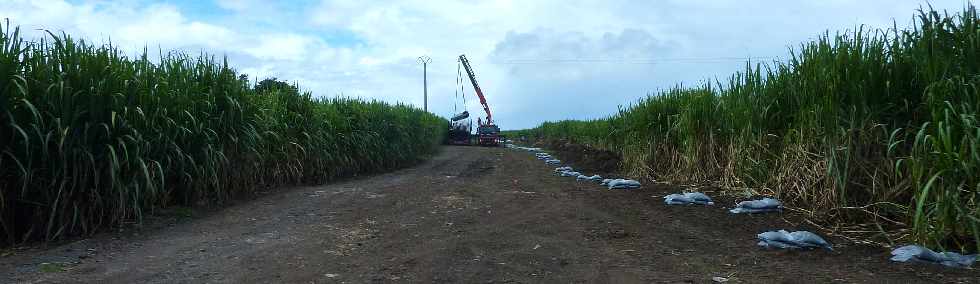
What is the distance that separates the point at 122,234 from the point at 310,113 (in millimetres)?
5400

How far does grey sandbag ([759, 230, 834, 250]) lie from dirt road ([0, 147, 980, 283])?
9cm

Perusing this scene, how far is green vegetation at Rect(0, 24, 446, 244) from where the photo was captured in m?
4.67

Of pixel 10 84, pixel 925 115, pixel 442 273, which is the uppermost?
pixel 10 84

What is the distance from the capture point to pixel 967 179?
144 inches

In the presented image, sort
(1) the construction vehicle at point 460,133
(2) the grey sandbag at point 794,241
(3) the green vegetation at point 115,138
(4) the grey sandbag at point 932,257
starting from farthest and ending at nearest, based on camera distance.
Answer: (1) the construction vehicle at point 460,133 < (3) the green vegetation at point 115,138 < (2) the grey sandbag at point 794,241 < (4) the grey sandbag at point 932,257

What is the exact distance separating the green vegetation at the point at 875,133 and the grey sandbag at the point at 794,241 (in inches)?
18.1

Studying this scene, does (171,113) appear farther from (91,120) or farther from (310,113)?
(310,113)

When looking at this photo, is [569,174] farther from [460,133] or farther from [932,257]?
[460,133]

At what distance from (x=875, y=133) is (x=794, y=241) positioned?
1.35 meters

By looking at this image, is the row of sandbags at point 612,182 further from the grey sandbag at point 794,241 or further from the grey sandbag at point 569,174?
the grey sandbag at point 794,241

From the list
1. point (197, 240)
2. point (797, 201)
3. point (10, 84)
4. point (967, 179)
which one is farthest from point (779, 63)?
point (10, 84)

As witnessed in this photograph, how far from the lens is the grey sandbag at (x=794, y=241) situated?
4262 mm

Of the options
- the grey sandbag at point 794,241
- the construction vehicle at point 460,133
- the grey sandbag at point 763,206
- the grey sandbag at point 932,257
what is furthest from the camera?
the construction vehicle at point 460,133

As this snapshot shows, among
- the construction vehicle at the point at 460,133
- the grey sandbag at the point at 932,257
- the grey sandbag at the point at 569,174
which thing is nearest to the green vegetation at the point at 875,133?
the grey sandbag at the point at 932,257
